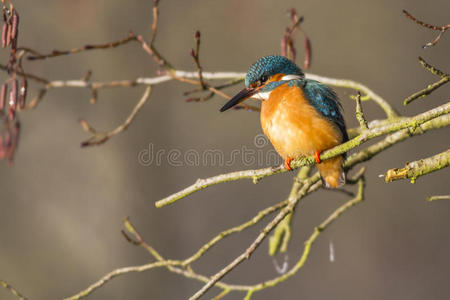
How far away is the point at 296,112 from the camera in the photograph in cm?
211

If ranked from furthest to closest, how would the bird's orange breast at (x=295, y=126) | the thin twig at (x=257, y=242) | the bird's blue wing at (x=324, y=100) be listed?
the bird's blue wing at (x=324, y=100) → the bird's orange breast at (x=295, y=126) → the thin twig at (x=257, y=242)

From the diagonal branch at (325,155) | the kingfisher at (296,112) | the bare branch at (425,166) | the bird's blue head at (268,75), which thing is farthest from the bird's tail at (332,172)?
the bare branch at (425,166)

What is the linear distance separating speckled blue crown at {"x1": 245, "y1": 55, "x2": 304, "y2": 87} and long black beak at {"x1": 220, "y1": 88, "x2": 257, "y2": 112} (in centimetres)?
3

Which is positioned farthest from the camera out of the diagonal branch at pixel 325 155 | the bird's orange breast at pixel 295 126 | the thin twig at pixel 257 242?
the bird's orange breast at pixel 295 126

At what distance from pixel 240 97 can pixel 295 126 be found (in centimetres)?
27

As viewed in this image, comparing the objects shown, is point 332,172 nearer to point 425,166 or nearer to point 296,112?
point 296,112

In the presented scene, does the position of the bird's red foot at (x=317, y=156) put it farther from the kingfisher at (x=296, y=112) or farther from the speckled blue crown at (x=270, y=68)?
the speckled blue crown at (x=270, y=68)

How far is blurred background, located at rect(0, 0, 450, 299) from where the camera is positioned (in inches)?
175

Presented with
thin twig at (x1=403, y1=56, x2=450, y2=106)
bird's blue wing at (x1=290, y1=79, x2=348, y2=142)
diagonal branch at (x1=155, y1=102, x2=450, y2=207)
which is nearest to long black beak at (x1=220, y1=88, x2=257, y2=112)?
bird's blue wing at (x1=290, y1=79, x2=348, y2=142)

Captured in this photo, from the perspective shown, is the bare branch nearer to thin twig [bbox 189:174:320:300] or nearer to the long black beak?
thin twig [bbox 189:174:320:300]

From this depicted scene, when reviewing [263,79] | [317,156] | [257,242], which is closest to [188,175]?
[263,79]

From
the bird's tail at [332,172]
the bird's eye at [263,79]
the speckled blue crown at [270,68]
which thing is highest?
the speckled blue crown at [270,68]

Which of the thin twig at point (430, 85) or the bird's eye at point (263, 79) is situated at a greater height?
the bird's eye at point (263, 79)

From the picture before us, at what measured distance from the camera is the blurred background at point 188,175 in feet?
14.6
